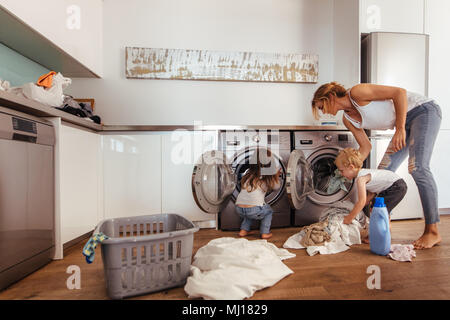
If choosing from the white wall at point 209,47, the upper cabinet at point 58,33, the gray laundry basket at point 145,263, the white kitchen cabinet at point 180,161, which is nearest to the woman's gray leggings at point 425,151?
the white wall at point 209,47

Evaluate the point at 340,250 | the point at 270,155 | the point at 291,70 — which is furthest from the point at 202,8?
the point at 340,250

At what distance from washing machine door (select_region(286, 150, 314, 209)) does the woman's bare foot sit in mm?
791

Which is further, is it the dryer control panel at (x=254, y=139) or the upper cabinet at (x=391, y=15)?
the upper cabinet at (x=391, y=15)

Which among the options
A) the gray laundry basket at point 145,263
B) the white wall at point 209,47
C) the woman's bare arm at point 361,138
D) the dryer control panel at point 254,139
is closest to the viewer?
the gray laundry basket at point 145,263

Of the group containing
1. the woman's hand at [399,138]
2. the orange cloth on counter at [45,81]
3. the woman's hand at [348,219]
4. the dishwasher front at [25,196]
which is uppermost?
the orange cloth on counter at [45,81]

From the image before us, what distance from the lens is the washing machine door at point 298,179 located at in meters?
1.85

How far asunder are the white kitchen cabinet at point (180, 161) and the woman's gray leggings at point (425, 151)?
4.89 ft

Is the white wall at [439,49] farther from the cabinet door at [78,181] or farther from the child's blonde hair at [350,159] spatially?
the cabinet door at [78,181]

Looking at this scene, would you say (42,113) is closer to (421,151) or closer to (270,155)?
(270,155)

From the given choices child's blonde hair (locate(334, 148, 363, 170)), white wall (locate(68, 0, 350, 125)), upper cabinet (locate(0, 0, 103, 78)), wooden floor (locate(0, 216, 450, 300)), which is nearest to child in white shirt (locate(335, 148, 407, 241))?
child's blonde hair (locate(334, 148, 363, 170))

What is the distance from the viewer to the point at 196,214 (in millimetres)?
2213

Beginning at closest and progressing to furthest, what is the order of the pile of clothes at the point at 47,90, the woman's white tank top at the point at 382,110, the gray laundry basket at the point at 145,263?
the gray laundry basket at the point at 145,263 < the pile of clothes at the point at 47,90 < the woman's white tank top at the point at 382,110

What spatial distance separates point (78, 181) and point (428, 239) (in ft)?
8.08
